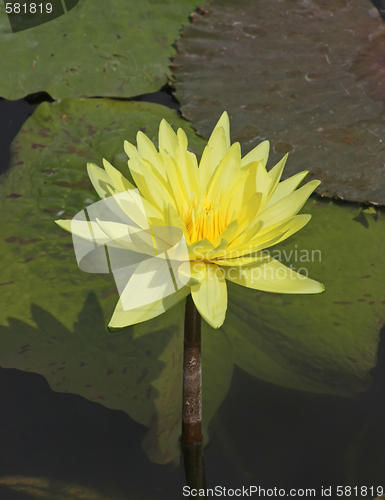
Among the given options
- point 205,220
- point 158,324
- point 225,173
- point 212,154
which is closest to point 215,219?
point 205,220

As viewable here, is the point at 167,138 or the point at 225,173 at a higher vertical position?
the point at 167,138

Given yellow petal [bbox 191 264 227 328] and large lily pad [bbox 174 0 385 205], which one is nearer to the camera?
yellow petal [bbox 191 264 227 328]

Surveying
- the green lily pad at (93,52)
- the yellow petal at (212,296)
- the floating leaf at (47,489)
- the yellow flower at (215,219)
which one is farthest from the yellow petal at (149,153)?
the green lily pad at (93,52)

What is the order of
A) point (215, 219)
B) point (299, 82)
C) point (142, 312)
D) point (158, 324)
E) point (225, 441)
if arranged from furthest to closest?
point (299, 82)
point (158, 324)
point (225, 441)
point (215, 219)
point (142, 312)

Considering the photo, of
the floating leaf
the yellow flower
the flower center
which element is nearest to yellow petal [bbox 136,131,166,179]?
the yellow flower

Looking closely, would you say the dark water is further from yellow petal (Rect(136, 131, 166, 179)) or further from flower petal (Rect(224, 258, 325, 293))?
yellow petal (Rect(136, 131, 166, 179))

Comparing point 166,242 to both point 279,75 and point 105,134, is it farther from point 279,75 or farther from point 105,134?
point 279,75

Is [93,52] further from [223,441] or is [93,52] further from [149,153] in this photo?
[223,441]
